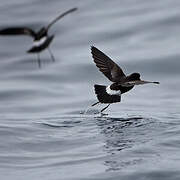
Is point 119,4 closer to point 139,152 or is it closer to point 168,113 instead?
point 168,113

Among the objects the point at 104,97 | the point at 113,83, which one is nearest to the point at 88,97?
the point at 113,83

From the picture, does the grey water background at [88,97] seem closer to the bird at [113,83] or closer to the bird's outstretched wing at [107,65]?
the bird at [113,83]

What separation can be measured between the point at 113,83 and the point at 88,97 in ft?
11.5

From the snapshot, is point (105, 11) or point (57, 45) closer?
point (57, 45)

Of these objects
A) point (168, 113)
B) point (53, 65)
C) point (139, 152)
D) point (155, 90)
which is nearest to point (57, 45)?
point (53, 65)

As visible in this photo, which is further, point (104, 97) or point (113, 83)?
point (113, 83)

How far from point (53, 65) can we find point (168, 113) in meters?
5.62

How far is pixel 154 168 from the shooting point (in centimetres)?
877

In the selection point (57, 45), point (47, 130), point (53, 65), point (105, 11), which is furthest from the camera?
point (105, 11)

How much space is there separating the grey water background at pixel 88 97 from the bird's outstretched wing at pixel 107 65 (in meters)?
0.56

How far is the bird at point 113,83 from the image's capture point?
1095cm

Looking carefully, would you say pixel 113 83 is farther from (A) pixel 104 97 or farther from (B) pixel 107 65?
(B) pixel 107 65

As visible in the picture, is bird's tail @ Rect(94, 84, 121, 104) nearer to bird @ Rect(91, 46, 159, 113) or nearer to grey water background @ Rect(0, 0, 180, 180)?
bird @ Rect(91, 46, 159, 113)

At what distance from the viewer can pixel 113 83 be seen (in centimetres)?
1144
